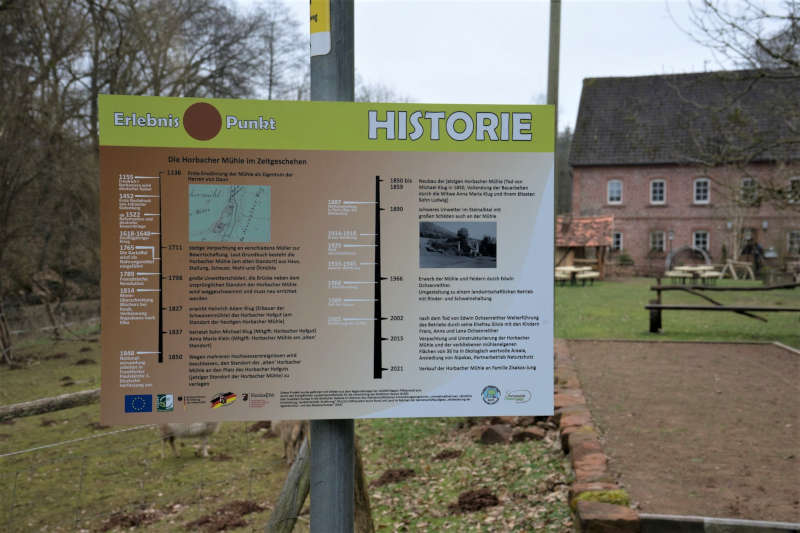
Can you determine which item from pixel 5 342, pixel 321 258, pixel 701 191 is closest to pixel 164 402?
pixel 321 258

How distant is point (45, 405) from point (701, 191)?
119 ft

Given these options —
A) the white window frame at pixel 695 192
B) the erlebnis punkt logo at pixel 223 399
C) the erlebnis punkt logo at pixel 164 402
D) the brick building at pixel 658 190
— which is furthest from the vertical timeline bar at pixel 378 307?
the white window frame at pixel 695 192

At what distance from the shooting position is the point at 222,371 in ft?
7.56

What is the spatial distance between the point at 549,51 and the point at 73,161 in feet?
35.7

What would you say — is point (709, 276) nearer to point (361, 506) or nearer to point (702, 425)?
point (702, 425)

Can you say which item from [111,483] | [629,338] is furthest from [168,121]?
[629,338]

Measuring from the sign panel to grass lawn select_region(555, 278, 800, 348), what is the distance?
10.6 metres

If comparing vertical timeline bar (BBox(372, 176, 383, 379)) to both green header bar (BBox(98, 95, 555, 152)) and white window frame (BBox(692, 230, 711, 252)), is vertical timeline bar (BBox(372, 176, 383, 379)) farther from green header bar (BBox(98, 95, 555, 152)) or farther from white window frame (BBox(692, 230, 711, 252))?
white window frame (BBox(692, 230, 711, 252))

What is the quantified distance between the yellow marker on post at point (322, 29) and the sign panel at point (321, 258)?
29 centimetres

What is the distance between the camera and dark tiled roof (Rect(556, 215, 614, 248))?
29.1 m

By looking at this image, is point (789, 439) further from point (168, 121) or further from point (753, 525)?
point (168, 121)

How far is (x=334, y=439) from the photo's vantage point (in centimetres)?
246

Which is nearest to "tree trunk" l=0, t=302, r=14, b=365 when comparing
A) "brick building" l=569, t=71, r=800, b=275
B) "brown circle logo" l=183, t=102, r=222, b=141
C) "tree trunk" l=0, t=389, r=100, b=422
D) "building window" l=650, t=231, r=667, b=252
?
"tree trunk" l=0, t=389, r=100, b=422

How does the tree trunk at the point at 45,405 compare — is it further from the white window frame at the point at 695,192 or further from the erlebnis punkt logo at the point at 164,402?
the white window frame at the point at 695,192
